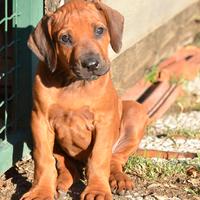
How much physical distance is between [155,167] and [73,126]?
0.86 m

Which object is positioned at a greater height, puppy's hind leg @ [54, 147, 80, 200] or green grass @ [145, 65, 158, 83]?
puppy's hind leg @ [54, 147, 80, 200]

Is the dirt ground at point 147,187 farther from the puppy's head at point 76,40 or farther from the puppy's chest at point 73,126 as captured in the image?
the puppy's head at point 76,40

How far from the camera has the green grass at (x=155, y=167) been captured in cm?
584

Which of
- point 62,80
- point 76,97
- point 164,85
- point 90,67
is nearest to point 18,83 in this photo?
point 62,80

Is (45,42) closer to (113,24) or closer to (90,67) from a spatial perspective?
(90,67)

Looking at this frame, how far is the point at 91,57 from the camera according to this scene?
504 centimetres

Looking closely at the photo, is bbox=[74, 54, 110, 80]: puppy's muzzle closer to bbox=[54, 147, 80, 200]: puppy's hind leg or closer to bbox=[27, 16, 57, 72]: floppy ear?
bbox=[27, 16, 57, 72]: floppy ear

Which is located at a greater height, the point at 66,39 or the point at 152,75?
the point at 66,39

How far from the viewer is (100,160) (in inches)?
211

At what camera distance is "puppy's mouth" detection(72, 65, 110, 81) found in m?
5.07

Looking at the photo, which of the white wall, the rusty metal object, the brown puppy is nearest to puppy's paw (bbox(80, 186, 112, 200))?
the brown puppy

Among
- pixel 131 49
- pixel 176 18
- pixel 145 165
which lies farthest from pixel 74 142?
pixel 176 18

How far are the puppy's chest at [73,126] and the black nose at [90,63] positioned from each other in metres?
0.41

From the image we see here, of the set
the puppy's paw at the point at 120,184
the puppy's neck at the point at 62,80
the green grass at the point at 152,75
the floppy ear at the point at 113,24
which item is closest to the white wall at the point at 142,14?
the green grass at the point at 152,75
